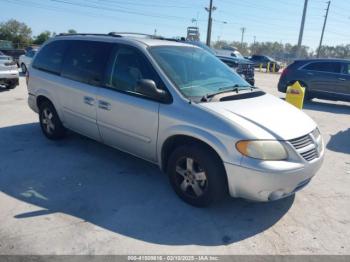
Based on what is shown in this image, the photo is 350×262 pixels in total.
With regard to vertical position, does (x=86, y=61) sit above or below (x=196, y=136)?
above

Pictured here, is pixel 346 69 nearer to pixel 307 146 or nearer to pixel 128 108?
pixel 307 146

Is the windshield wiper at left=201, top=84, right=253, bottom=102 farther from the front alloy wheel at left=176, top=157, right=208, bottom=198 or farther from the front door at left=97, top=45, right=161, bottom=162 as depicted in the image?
the front alloy wheel at left=176, top=157, right=208, bottom=198

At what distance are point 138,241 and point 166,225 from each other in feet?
1.31

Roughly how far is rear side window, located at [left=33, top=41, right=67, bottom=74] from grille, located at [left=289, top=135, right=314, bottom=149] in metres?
3.83

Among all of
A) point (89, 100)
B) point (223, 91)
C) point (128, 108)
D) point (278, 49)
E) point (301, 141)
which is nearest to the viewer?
point (301, 141)

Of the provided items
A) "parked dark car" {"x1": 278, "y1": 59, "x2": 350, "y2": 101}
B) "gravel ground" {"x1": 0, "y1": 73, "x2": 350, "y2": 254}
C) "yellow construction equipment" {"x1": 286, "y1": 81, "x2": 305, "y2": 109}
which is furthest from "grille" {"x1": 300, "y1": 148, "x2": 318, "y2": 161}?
"parked dark car" {"x1": 278, "y1": 59, "x2": 350, "y2": 101}

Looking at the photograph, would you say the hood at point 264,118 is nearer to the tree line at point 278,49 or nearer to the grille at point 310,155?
the grille at point 310,155

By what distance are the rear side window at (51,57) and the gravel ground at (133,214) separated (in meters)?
1.43

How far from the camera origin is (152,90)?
3.81 meters

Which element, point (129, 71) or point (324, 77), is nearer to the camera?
point (129, 71)

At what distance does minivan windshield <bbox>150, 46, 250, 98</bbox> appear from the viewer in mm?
4016

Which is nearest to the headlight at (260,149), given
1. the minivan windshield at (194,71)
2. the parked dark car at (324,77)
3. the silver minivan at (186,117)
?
the silver minivan at (186,117)

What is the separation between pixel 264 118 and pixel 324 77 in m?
9.56

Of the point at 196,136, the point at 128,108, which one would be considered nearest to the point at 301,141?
the point at 196,136
